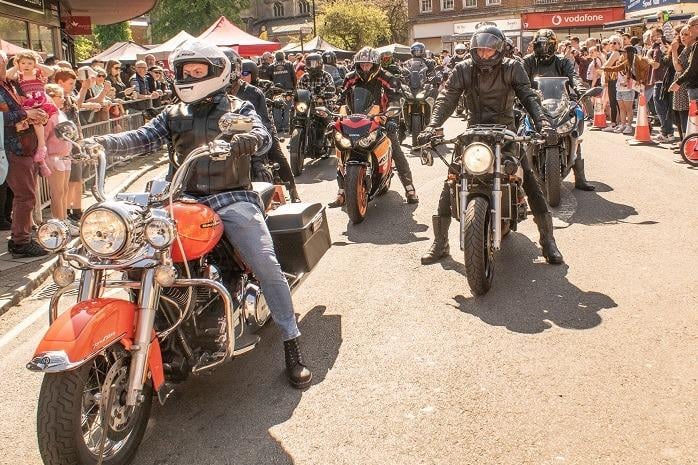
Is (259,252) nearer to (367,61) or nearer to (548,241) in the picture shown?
(548,241)

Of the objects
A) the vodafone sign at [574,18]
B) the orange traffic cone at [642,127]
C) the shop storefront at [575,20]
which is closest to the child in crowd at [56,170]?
the orange traffic cone at [642,127]

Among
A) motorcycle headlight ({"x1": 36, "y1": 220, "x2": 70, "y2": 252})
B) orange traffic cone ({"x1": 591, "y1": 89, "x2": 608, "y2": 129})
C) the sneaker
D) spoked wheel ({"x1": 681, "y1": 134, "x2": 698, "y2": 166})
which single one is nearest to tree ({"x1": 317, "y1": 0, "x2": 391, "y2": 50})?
orange traffic cone ({"x1": 591, "y1": 89, "x2": 608, "y2": 129})

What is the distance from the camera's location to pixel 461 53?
76.3 ft

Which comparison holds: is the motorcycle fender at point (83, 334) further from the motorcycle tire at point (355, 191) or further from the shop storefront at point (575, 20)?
the shop storefront at point (575, 20)

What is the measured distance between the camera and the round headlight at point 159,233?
3369 millimetres

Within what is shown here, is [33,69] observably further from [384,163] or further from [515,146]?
[515,146]

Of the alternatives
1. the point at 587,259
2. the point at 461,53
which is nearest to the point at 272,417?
the point at 587,259

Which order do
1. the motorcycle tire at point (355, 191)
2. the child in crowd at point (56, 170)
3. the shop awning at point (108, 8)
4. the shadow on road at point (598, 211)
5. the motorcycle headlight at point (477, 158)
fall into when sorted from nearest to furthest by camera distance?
the motorcycle headlight at point (477, 158) → the shadow on road at point (598, 211) → the motorcycle tire at point (355, 191) → the child in crowd at point (56, 170) → the shop awning at point (108, 8)

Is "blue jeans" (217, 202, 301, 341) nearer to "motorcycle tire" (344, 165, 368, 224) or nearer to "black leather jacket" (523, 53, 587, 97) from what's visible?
"motorcycle tire" (344, 165, 368, 224)

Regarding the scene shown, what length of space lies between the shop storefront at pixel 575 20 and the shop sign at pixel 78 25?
44833mm

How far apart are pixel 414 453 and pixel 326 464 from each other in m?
0.41

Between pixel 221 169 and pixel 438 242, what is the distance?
9.86ft

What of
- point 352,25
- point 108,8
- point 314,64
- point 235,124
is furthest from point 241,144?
A: point 352,25

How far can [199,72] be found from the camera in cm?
435
